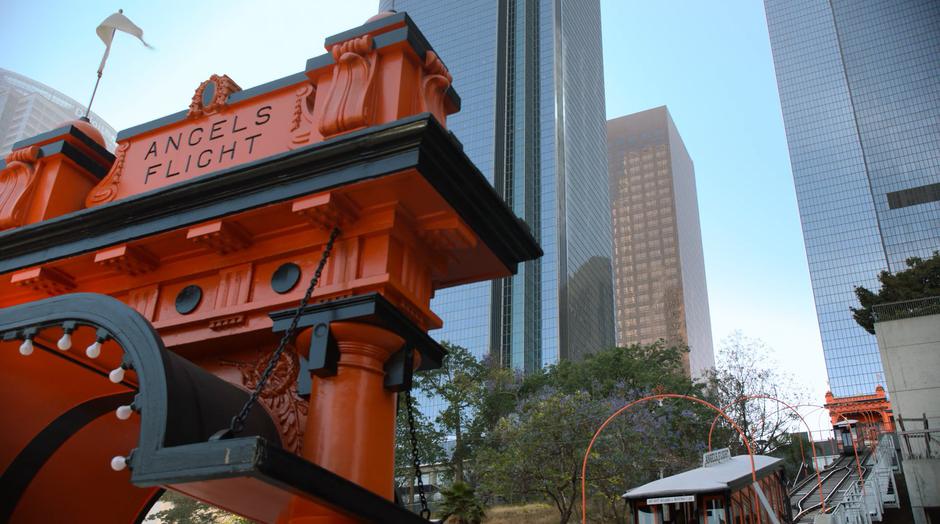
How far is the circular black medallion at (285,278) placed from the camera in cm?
776

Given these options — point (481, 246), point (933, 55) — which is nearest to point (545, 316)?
point (933, 55)

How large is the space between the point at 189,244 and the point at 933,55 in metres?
147

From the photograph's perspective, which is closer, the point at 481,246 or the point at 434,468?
the point at 481,246

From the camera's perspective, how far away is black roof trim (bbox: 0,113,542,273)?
23.3 ft

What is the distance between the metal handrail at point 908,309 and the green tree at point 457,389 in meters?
20.7

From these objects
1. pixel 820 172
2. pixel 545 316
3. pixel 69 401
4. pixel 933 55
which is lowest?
pixel 69 401

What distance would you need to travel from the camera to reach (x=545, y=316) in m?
109

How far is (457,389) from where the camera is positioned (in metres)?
42.1

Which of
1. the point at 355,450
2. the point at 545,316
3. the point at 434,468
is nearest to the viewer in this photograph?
the point at 355,450

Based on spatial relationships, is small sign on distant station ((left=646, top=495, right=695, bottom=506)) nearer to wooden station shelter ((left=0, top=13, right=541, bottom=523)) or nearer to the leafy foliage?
wooden station shelter ((left=0, top=13, right=541, bottom=523))

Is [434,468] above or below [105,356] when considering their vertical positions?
above

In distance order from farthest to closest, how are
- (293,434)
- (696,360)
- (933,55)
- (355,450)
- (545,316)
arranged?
(696,360) → (933,55) → (545,316) → (293,434) → (355,450)

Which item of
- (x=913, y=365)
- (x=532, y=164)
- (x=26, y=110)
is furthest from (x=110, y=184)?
(x=532, y=164)

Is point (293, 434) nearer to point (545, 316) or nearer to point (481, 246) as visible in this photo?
point (481, 246)
